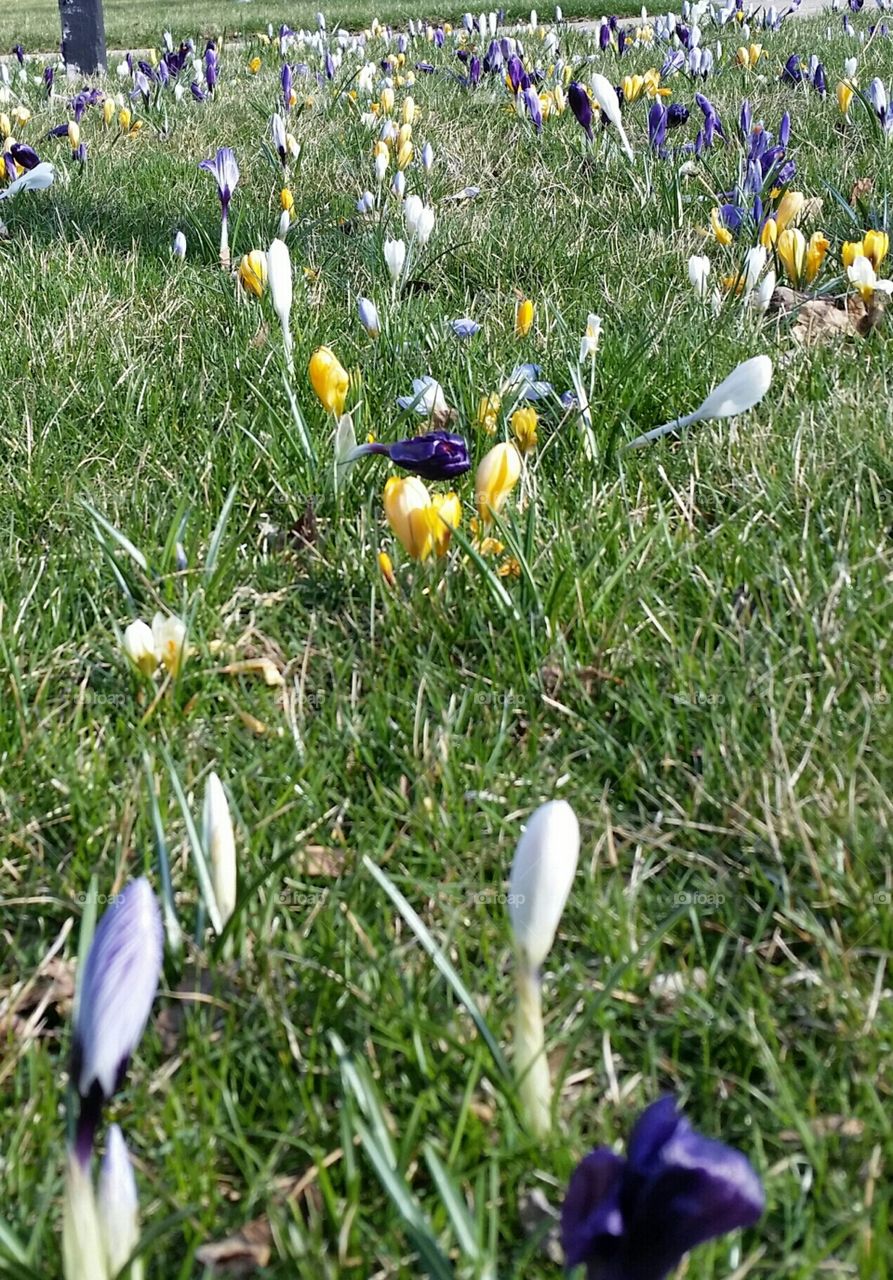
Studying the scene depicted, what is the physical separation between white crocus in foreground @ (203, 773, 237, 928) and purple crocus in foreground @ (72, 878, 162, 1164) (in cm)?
34

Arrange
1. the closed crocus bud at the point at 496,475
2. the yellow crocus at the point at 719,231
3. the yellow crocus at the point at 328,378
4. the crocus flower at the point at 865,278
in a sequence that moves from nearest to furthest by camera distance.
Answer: the closed crocus bud at the point at 496,475
the yellow crocus at the point at 328,378
the crocus flower at the point at 865,278
the yellow crocus at the point at 719,231

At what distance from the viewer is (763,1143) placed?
110 centimetres

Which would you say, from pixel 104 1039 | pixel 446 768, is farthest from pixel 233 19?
pixel 104 1039

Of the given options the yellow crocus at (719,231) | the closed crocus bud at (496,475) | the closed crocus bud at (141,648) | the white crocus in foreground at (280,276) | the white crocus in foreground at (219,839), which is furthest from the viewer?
the yellow crocus at (719,231)

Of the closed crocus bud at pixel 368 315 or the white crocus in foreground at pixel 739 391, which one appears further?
the closed crocus bud at pixel 368 315

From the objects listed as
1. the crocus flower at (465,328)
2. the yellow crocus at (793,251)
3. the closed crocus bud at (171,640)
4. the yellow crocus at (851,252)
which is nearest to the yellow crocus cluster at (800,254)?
the yellow crocus at (793,251)

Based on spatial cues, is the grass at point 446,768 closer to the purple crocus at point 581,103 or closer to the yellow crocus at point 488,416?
the yellow crocus at point 488,416

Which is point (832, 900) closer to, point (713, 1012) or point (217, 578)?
point (713, 1012)

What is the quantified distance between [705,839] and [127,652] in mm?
837

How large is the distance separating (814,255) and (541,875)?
2.40m

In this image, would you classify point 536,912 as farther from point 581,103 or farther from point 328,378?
point 581,103

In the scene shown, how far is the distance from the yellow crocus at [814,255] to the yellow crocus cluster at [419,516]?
162cm

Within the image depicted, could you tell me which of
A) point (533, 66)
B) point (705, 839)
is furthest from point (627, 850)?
point (533, 66)

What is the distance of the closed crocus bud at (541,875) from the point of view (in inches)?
38.8
